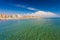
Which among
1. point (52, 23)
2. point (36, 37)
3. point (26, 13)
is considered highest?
point (26, 13)

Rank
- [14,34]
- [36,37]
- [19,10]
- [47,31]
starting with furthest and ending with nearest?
[19,10]
[47,31]
[14,34]
[36,37]

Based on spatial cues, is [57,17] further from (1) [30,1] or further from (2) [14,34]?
(2) [14,34]

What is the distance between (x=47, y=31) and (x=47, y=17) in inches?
29.1

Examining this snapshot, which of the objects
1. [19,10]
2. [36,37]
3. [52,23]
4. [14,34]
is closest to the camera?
[36,37]

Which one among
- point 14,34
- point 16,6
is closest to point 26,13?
point 16,6

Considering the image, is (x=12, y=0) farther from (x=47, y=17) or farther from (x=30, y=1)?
(x=47, y=17)

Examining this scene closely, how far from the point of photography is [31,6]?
457 cm

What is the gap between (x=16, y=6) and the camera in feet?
14.9

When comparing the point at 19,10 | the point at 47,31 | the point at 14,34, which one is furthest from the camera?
the point at 19,10

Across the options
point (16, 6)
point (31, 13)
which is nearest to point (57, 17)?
point (31, 13)

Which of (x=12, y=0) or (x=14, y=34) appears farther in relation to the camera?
(x=12, y=0)

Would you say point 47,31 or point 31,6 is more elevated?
point 31,6

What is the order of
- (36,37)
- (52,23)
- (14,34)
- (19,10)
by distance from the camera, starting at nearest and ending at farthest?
(36,37)
(14,34)
(19,10)
(52,23)

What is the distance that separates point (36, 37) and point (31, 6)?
1484 millimetres
